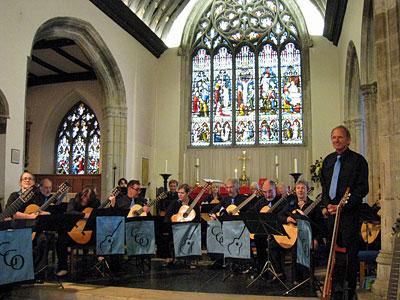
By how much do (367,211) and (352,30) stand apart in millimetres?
6598

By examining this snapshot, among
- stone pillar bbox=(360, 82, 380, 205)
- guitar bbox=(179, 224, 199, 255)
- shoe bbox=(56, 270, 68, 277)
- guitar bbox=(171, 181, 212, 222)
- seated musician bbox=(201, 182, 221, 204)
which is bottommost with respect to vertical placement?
shoe bbox=(56, 270, 68, 277)

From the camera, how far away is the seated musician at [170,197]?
996 centimetres

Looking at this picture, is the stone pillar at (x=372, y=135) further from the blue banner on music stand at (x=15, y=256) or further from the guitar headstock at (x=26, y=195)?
the blue banner on music stand at (x=15, y=256)

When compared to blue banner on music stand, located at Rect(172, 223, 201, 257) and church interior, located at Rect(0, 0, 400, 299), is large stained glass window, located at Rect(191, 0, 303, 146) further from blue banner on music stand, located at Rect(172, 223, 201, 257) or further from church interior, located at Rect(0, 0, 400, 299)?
blue banner on music stand, located at Rect(172, 223, 201, 257)

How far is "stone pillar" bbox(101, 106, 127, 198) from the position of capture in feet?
43.9

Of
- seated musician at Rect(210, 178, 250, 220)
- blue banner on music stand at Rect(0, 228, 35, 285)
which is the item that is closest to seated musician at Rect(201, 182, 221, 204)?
seated musician at Rect(210, 178, 250, 220)

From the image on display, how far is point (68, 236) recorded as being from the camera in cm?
668

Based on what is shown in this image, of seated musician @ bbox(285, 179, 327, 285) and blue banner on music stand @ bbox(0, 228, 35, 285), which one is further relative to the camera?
seated musician @ bbox(285, 179, 327, 285)

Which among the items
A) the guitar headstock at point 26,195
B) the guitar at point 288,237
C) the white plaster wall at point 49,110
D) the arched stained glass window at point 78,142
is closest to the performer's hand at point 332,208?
the guitar at point 288,237

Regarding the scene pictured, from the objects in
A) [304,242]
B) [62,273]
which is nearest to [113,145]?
[62,273]

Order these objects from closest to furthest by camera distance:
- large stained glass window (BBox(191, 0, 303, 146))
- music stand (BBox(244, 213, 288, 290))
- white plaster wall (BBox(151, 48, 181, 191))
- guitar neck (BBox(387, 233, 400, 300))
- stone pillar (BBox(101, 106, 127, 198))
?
guitar neck (BBox(387, 233, 400, 300)) → music stand (BBox(244, 213, 288, 290)) → stone pillar (BBox(101, 106, 127, 198)) → large stained glass window (BBox(191, 0, 303, 146)) → white plaster wall (BBox(151, 48, 181, 191))

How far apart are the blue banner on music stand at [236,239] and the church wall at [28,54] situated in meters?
4.77

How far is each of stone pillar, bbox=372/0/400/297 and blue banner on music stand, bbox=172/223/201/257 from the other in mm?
2887

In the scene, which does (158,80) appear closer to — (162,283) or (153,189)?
(153,189)
